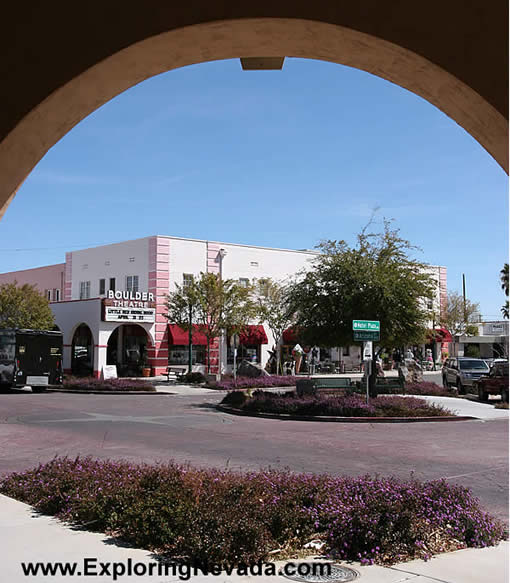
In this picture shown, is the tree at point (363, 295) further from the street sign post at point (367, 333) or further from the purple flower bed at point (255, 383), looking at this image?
the purple flower bed at point (255, 383)

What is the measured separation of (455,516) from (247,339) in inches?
1494

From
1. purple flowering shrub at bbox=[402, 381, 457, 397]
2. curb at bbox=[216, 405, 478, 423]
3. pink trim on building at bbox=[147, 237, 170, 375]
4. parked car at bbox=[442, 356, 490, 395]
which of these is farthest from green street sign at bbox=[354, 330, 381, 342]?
pink trim on building at bbox=[147, 237, 170, 375]

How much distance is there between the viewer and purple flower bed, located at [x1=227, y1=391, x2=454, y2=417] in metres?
19.9

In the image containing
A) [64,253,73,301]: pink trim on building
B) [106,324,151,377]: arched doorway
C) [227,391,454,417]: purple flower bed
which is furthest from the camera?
[64,253,73,301]: pink trim on building

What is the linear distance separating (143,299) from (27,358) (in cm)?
1045

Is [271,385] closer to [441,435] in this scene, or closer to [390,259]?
[390,259]

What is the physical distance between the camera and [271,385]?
35094 mm

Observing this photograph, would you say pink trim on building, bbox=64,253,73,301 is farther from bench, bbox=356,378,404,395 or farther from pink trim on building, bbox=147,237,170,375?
bench, bbox=356,378,404,395

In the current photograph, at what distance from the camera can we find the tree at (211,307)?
3741 cm

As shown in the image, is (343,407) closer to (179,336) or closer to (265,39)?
(265,39)

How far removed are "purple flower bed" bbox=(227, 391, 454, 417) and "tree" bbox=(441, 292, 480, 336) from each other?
122ft

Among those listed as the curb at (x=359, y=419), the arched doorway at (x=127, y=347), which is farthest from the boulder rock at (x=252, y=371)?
the curb at (x=359, y=419)

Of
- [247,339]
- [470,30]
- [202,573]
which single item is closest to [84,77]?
[470,30]

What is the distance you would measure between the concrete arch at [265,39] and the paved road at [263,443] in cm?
648
